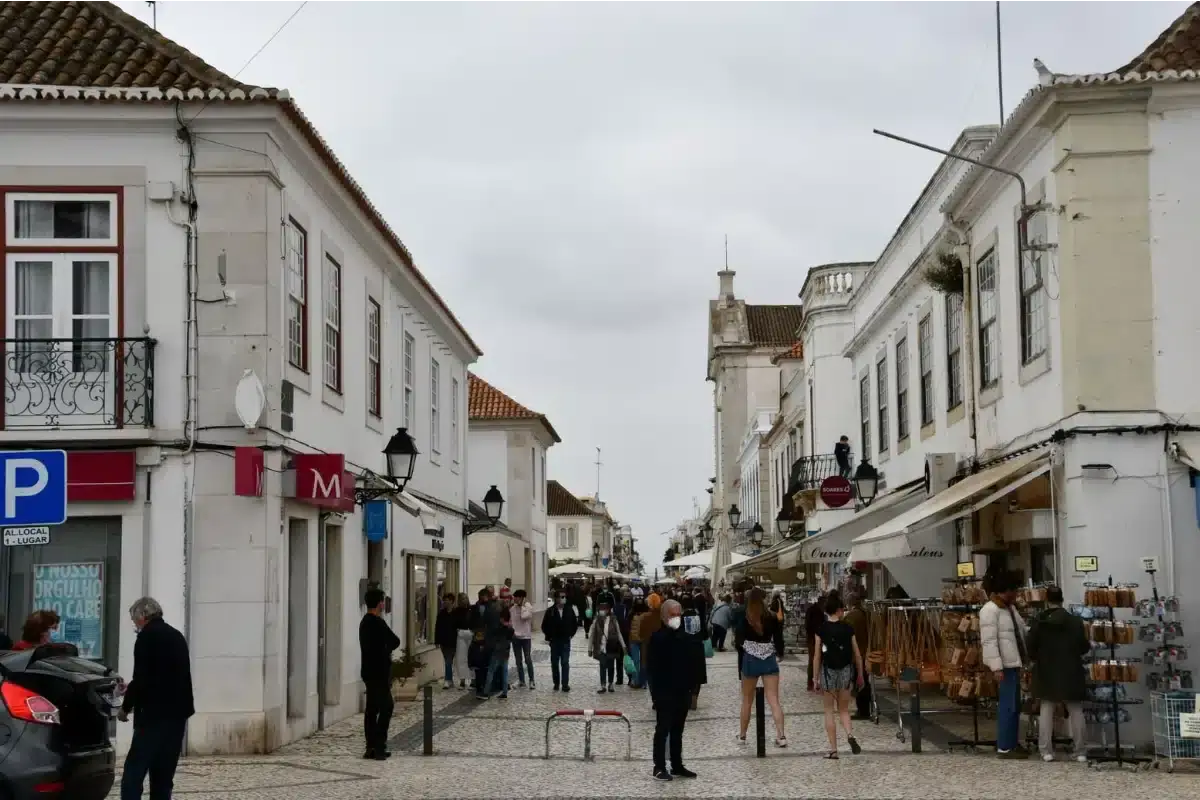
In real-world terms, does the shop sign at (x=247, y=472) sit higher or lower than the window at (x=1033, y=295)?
lower

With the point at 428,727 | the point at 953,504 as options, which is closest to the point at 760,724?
the point at 953,504

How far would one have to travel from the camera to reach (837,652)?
16.1 metres

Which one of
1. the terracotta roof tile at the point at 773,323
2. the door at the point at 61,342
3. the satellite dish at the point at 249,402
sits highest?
the terracotta roof tile at the point at 773,323

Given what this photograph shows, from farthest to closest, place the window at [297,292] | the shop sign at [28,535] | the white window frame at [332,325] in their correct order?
the white window frame at [332,325]
the window at [297,292]
the shop sign at [28,535]

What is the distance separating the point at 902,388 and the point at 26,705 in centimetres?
1966

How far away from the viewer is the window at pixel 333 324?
20438mm

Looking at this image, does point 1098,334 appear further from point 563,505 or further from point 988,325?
point 563,505

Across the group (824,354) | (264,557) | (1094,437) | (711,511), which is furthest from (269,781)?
(711,511)

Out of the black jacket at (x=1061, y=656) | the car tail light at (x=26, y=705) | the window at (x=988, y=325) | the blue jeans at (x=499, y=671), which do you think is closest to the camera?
the car tail light at (x=26, y=705)

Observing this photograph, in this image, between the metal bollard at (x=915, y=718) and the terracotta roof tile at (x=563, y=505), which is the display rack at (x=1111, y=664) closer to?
the metal bollard at (x=915, y=718)

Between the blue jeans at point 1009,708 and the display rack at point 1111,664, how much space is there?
0.70 m

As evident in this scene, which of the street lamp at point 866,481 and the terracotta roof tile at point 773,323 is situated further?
the terracotta roof tile at point 773,323

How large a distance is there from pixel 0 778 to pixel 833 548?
16.7m

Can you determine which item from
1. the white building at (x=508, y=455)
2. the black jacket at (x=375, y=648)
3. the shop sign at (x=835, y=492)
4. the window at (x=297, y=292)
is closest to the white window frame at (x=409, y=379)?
the shop sign at (x=835, y=492)
